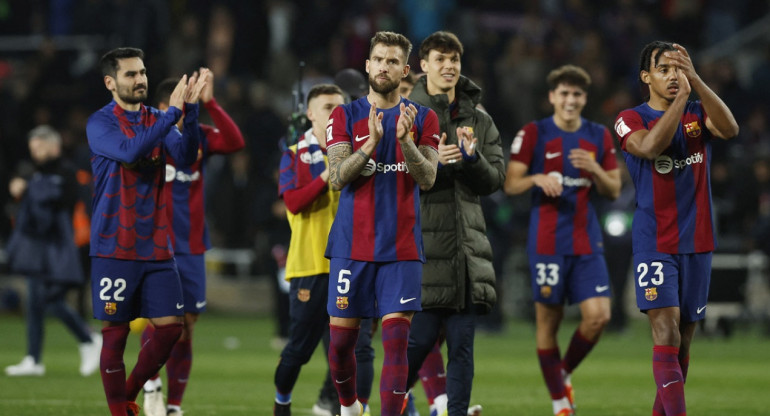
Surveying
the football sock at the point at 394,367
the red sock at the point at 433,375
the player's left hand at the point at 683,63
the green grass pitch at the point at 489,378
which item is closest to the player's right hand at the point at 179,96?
the football sock at the point at 394,367

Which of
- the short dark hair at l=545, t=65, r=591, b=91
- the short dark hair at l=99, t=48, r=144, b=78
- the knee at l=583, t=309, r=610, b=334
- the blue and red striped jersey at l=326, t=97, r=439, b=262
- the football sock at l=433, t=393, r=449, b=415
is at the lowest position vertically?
the football sock at l=433, t=393, r=449, b=415

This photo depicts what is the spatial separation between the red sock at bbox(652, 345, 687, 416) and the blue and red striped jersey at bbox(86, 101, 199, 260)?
3.39 m

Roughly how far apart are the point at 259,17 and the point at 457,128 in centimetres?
1548

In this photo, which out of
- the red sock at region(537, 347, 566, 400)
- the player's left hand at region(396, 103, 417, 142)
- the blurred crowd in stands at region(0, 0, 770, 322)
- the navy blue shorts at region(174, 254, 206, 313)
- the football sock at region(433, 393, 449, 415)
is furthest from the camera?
the blurred crowd in stands at region(0, 0, 770, 322)

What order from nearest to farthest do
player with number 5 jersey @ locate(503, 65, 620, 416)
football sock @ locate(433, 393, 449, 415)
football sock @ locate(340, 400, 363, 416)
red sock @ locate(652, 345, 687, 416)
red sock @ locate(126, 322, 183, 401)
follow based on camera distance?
1. red sock @ locate(652, 345, 687, 416)
2. football sock @ locate(340, 400, 363, 416)
3. red sock @ locate(126, 322, 183, 401)
4. football sock @ locate(433, 393, 449, 415)
5. player with number 5 jersey @ locate(503, 65, 620, 416)

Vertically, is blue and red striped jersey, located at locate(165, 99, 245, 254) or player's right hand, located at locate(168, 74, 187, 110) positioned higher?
player's right hand, located at locate(168, 74, 187, 110)

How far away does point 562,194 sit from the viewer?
34.8 feet

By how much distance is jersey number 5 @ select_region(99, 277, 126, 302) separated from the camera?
8.41 m

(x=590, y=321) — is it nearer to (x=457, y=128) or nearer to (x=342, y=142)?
(x=457, y=128)

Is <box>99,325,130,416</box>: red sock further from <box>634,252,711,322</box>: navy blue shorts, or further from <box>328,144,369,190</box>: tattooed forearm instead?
<box>634,252,711,322</box>: navy blue shorts

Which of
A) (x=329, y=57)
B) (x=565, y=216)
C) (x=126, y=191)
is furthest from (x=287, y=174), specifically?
(x=329, y=57)

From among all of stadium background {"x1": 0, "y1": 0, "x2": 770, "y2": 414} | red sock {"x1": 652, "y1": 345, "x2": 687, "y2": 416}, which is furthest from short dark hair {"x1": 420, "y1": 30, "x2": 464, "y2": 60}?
stadium background {"x1": 0, "y1": 0, "x2": 770, "y2": 414}

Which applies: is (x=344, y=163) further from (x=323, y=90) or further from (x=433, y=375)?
(x=433, y=375)

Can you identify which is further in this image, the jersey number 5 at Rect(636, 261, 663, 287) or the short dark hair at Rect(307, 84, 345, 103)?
the short dark hair at Rect(307, 84, 345, 103)
